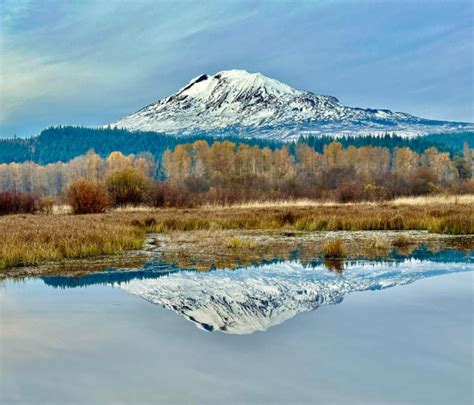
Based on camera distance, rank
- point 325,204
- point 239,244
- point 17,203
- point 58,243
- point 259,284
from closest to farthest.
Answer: point 259,284, point 58,243, point 239,244, point 17,203, point 325,204

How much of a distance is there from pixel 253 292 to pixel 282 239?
8746 millimetres

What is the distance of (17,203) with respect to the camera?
99.7 feet

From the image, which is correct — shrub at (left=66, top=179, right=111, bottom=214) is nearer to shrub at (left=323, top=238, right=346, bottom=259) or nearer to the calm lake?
shrub at (left=323, top=238, right=346, bottom=259)

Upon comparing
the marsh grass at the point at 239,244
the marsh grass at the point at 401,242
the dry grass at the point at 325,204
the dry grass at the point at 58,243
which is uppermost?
the dry grass at the point at 58,243

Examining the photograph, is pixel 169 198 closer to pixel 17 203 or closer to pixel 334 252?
pixel 17 203

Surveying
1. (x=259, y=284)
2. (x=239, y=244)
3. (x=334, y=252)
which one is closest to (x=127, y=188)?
(x=239, y=244)

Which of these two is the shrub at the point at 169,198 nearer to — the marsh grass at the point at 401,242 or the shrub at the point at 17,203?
the shrub at the point at 17,203

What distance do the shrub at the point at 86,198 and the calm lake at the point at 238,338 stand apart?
1910cm

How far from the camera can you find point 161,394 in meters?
5.16

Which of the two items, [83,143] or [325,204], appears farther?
[83,143]

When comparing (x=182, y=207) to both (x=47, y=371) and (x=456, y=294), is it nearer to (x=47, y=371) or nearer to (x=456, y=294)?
(x=456, y=294)

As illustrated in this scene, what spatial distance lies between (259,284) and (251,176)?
41.9 m

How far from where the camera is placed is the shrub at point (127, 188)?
3400 cm

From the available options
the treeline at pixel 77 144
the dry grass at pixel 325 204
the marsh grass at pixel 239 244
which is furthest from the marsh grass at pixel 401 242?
the treeline at pixel 77 144
